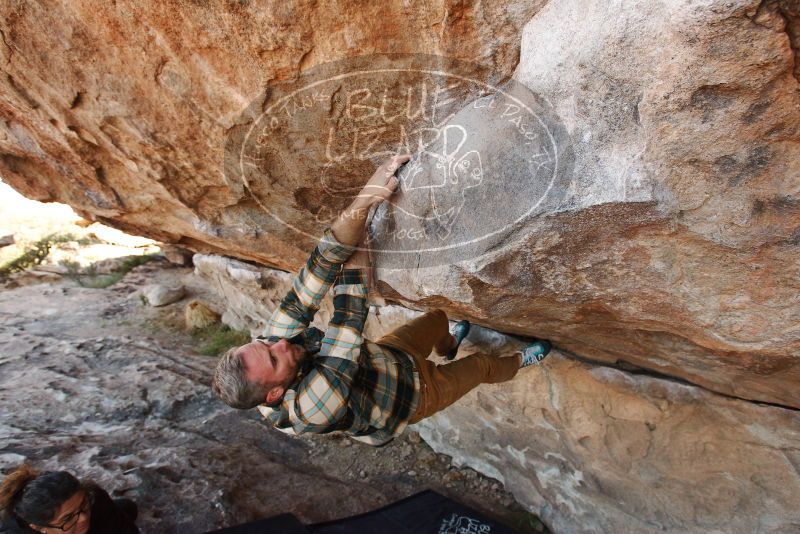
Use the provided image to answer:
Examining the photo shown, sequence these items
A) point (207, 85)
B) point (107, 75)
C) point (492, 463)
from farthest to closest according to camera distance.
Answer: point (492, 463)
point (107, 75)
point (207, 85)

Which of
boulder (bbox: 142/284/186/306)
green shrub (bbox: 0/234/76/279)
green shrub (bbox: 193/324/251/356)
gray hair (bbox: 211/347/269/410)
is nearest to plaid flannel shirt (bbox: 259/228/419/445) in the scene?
gray hair (bbox: 211/347/269/410)

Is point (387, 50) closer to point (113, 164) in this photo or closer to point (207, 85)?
point (207, 85)

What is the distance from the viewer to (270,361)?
5.50ft

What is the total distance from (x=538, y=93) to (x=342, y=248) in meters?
0.88

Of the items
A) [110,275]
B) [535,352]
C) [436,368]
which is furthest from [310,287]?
[110,275]

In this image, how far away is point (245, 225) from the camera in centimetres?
281

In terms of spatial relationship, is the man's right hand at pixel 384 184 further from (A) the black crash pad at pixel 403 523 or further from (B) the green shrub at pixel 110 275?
(B) the green shrub at pixel 110 275

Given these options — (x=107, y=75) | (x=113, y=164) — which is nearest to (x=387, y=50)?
(x=107, y=75)

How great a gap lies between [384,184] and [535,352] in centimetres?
124

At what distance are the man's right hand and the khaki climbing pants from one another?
79 centimetres

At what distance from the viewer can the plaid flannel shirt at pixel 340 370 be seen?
1740mm

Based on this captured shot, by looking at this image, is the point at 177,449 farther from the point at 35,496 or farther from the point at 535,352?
the point at 535,352

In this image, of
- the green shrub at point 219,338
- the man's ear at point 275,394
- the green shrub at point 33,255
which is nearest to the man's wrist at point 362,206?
the man's ear at point 275,394

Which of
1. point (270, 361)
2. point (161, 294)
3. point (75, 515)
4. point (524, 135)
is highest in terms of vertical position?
point (524, 135)
